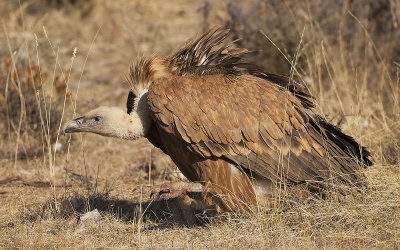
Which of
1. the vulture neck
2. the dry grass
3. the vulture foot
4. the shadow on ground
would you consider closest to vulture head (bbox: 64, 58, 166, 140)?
the vulture neck

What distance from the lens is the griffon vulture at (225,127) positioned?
4781 millimetres

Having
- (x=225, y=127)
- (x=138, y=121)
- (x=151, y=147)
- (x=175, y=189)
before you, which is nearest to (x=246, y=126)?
(x=225, y=127)

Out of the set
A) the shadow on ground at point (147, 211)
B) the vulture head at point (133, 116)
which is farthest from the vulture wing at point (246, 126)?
the shadow on ground at point (147, 211)

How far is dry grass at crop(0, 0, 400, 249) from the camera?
183 inches

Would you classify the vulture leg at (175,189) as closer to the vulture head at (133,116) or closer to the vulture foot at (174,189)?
the vulture foot at (174,189)

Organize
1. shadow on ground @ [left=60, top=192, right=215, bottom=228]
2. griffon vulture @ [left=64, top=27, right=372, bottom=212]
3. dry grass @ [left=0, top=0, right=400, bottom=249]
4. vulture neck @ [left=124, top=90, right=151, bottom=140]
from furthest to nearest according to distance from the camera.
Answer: shadow on ground @ [left=60, top=192, right=215, bottom=228] < vulture neck @ [left=124, top=90, right=151, bottom=140] < griffon vulture @ [left=64, top=27, right=372, bottom=212] < dry grass @ [left=0, top=0, right=400, bottom=249]

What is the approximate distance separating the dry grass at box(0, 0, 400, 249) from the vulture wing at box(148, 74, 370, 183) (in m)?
0.28

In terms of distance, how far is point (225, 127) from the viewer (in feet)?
15.9

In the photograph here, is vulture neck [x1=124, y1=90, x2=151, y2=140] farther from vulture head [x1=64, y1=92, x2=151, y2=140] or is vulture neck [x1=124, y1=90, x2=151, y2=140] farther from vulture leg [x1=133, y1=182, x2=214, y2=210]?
vulture leg [x1=133, y1=182, x2=214, y2=210]

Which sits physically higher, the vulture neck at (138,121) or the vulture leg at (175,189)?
the vulture neck at (138,121)

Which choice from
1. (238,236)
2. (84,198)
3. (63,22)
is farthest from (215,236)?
(63,22)

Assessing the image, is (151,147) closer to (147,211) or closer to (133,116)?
(147,211)

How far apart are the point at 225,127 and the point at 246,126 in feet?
0.56

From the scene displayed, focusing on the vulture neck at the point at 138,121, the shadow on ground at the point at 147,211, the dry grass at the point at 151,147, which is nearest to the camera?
the dry grass at the point at 151,147
